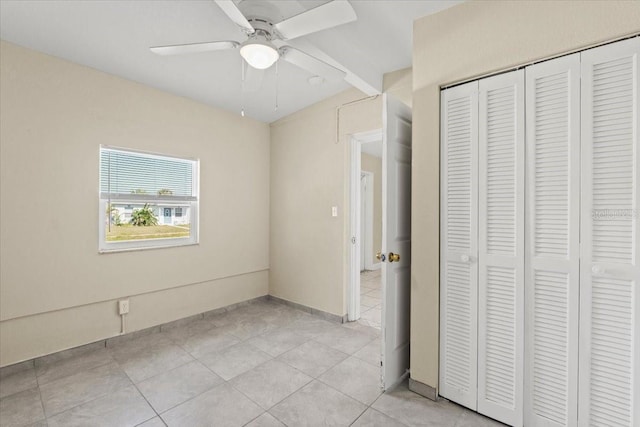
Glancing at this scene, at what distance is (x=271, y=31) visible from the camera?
1.65 meters

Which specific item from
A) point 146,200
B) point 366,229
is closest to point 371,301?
point 366,229

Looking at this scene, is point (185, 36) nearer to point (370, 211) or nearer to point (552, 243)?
point (552, 243)

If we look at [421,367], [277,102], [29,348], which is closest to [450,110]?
[421,367]

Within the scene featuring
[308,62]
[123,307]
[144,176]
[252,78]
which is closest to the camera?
[308,62]

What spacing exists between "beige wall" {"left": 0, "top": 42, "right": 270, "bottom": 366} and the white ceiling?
0.85 ft

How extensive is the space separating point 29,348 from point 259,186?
2655 millimetres

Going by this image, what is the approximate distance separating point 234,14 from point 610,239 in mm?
2181

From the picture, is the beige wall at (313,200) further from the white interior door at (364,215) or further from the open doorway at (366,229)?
the white interior door at (364,215)

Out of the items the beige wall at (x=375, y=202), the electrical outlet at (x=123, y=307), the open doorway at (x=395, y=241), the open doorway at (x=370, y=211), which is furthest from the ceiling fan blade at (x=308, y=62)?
the beige wall at (x=375, y=202)

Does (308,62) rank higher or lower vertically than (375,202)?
higher

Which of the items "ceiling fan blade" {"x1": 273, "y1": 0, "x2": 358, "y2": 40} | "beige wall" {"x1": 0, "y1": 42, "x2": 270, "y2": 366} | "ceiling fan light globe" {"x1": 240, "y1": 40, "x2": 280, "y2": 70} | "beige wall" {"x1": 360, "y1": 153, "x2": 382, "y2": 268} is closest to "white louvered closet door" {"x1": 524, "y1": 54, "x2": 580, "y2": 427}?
"ceiling fan blade" {"x1": 273, "y1": 0, "x2": 358, "y2": 40}

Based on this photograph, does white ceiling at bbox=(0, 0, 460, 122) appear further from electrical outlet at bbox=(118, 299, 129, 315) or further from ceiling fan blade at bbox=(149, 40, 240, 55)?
electrical outlet at bbox=(118, 299, 129, 315)

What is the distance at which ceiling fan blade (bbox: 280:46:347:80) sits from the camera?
5.69 ft

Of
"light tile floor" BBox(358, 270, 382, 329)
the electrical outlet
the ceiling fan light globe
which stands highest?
the ceiling fan light globe
